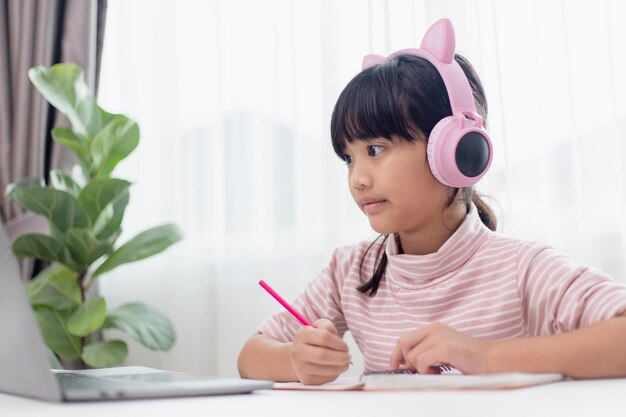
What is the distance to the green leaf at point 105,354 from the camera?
6.22ft

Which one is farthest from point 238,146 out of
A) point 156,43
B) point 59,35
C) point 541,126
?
point 541,126

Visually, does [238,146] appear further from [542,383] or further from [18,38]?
[542,383]

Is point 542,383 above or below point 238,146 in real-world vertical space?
below

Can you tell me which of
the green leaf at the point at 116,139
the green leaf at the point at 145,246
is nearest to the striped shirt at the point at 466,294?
the green leaf at the point at 145,246

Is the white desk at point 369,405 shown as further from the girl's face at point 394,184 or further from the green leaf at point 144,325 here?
the green leaf at point 144,325

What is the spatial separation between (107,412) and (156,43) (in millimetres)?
1953

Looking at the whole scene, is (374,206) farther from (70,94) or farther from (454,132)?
(70,94)

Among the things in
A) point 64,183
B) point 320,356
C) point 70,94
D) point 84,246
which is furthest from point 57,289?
point 320,356

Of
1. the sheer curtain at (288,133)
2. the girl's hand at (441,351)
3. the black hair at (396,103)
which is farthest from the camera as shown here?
the sheer curtain at (288,133)

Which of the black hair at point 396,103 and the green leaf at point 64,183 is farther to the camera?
the green leaf at point 64,183

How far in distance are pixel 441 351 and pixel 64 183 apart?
1522mm

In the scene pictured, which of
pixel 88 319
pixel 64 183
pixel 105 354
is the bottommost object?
pixel 105 354

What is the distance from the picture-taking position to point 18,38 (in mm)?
2285

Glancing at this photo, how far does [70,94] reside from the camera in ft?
6.18
